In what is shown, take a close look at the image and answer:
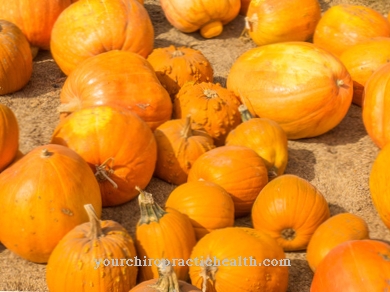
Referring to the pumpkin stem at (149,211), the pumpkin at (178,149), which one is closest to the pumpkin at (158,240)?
the pumpkin stem at (149,211)

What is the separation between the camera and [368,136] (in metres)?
4.72

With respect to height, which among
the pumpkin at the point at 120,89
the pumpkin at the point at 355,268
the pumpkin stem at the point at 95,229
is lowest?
the pumpkin at the point at 355,268

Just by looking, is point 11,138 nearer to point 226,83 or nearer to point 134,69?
point 134,69

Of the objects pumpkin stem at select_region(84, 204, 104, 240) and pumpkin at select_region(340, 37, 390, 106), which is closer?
pumpkin stem at select_region(84, 204, 104, 240)

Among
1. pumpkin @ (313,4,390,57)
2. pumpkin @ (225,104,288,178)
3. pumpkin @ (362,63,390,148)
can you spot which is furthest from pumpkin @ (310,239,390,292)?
pumpkin @ (313,4,390,57)

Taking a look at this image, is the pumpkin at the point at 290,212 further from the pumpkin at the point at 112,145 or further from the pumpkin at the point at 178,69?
the pumpkin at the point at 178,69

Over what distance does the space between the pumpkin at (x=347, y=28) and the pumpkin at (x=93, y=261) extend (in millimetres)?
2849

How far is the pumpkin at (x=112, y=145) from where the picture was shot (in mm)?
3787

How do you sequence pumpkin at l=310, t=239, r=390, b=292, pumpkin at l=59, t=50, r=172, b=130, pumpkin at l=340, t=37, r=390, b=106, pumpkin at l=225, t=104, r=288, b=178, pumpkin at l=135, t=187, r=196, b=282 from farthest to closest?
pumpkin at l=340, t=37, r=390, b=106 → pumpkin at l=59, t=50, r=172, b=130 → pumpkin at l=225, t=104, r=288, b=178 → pumpkin at l=135, t=187, r=196, b=282 → pumpkin at l=310, t=239, r=390, b=292

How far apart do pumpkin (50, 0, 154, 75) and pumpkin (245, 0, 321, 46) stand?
3.37 ft

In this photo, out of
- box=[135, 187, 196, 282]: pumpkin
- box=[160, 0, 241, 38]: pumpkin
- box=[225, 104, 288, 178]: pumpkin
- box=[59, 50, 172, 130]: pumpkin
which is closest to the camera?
box=[135, 187, 196, 282]: pumpkin

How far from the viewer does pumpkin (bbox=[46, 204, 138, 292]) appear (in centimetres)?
303

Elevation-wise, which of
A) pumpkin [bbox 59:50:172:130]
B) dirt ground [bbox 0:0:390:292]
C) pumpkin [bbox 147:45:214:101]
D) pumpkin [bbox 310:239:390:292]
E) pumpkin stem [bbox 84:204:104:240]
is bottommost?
dirt ground [bbox 0:0:390:292]

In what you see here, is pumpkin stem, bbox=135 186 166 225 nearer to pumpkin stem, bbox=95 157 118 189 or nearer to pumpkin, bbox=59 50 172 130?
pumpkin stem, bbox=95 157 118 189
